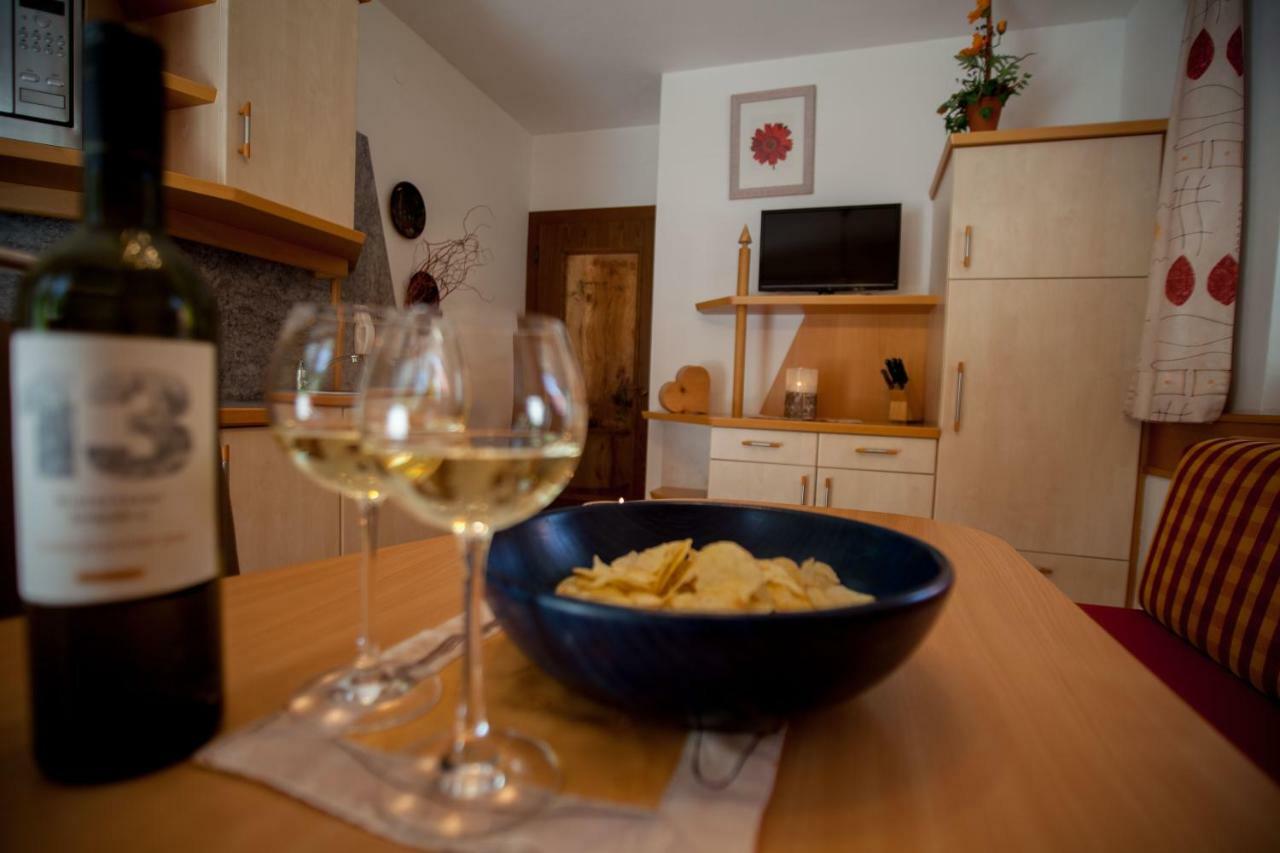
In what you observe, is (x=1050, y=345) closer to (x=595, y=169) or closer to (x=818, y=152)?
(x=818, y=152)

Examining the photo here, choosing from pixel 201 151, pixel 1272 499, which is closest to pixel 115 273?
pixel 1272 499

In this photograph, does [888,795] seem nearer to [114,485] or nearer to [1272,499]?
[114,485]

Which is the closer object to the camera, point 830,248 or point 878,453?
point 878,453

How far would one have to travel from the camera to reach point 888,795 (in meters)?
0.34

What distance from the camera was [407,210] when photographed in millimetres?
3273

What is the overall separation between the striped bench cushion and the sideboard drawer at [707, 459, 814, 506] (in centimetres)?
147

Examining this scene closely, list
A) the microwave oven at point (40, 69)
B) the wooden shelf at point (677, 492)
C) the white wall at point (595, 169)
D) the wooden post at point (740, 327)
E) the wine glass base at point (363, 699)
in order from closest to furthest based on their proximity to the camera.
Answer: the wine glass base at point (363, 699), the microwave oven at point (40, 69), the wooden post at point (740, 327), the wooden shelf at point (677, 492), the white wall at point (595, 169)

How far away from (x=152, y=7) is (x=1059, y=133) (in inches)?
121

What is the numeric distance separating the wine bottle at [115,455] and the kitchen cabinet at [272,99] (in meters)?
1.90

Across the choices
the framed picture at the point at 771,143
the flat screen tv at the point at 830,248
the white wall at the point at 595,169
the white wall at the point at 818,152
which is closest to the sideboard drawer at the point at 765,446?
the white wall at the point at 818,152

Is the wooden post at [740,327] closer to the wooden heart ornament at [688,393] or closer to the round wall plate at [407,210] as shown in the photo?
the wooden heart ornament at [688,393]

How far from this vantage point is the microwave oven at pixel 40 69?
58.9 inches

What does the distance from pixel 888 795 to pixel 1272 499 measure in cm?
106

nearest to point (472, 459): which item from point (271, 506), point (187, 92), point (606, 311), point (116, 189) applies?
point (116, 189)
